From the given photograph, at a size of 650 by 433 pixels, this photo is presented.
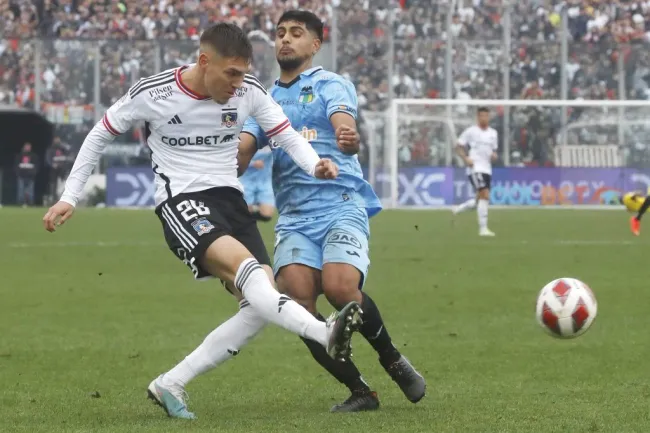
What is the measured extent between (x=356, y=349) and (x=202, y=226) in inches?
140

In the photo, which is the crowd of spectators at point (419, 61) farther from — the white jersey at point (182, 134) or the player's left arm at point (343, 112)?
the white jersey at point (182, 134)

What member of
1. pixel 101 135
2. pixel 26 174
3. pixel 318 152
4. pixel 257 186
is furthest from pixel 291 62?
pixel 26 174

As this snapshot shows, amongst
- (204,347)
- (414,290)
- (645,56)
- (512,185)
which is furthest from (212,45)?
(645,56)

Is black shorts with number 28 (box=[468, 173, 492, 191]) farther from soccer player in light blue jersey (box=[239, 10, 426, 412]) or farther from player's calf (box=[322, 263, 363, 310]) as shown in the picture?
player's calf (box=[322, 263, 363, 310])

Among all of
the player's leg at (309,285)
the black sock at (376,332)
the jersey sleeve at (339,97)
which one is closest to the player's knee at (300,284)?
the player's leg at (309,285)

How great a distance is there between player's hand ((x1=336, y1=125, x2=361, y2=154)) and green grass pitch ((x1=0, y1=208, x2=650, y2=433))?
140 centimetres

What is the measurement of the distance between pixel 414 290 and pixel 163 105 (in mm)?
7657

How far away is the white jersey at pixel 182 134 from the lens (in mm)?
6715

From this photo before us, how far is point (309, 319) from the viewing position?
6.11 m

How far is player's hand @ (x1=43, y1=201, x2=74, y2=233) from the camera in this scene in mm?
6531

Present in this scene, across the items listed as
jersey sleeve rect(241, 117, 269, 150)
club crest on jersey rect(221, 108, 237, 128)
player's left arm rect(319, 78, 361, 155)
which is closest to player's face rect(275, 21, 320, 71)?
player's left arm rect(319, 78, 361, 155)

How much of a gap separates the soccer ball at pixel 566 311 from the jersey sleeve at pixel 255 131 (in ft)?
6.15

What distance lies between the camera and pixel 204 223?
6.56 metres

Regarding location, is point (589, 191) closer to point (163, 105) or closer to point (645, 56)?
point (645, 56)
